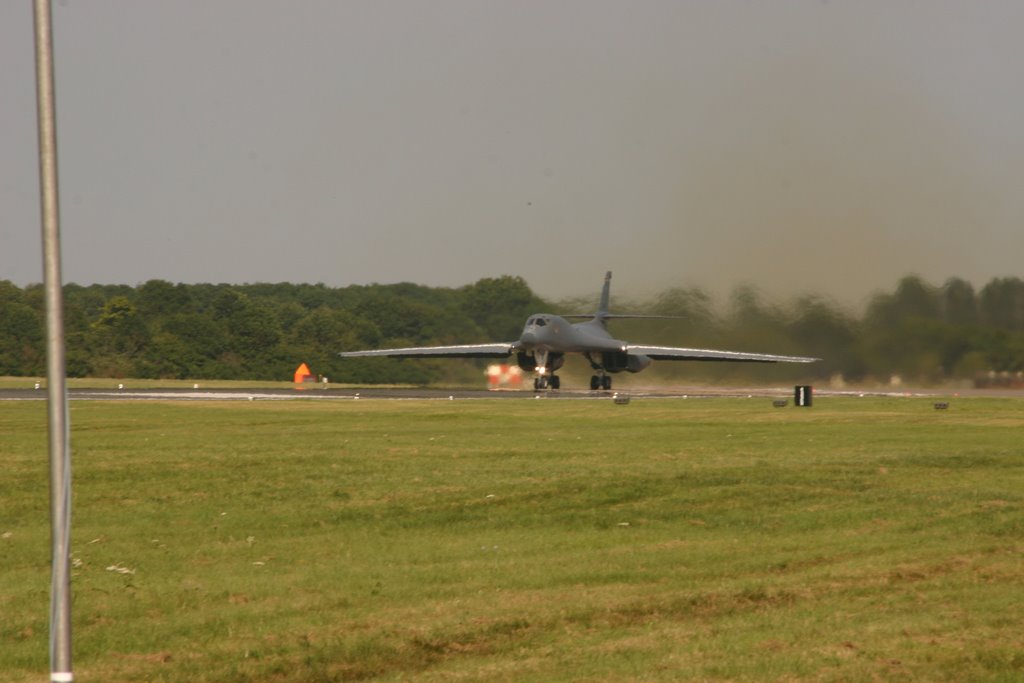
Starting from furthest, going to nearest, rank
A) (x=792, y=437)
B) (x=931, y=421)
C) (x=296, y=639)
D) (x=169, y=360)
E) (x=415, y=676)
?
(x=169, y=360) < (x=931, y=421) < (x=792, y=437) < (x=296, y=639) < (x=415, y=676)

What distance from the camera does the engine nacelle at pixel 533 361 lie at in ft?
227

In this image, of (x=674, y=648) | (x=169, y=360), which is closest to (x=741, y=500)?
(x=674, y=648)

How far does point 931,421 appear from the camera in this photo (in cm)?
3828

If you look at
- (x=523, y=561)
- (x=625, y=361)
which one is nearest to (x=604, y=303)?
(x=625, y=361)

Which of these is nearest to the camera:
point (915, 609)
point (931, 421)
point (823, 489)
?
point (915, 609)

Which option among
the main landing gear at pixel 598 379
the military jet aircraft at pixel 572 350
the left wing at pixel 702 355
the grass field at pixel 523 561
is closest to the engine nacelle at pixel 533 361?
the military jet aircraft at pixel 572 350

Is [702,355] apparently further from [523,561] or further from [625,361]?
[523,561]

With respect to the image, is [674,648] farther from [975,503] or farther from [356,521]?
[975,503]

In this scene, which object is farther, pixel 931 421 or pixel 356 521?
pixel 931 421

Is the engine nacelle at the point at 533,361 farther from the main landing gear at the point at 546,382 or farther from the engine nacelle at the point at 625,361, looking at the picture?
the engine nacelle at the point at 625,361

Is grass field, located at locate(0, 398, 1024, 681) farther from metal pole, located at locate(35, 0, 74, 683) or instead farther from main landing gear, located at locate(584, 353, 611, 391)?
main landing gear, located at locate(584, 353, 611, 391)

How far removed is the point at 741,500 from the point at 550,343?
4703 cm

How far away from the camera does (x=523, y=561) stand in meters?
15.5

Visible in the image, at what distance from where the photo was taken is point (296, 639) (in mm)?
11977
